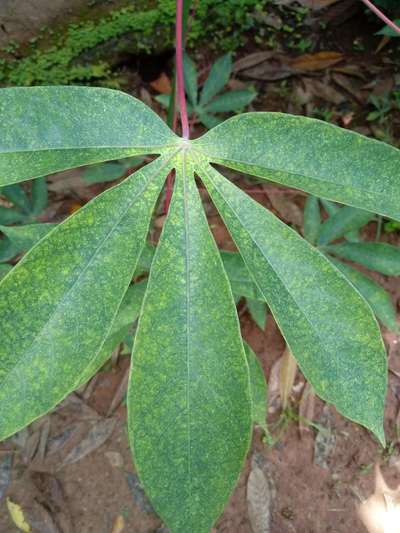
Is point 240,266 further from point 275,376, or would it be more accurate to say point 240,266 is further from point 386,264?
point 275,376

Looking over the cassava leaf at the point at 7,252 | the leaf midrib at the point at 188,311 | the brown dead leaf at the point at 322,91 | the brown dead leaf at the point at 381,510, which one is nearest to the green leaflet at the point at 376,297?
the brown dead leaf at the point at 381,510

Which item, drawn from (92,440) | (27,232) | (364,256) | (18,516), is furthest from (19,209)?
(364,256)

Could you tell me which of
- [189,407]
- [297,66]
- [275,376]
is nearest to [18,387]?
[189,407]

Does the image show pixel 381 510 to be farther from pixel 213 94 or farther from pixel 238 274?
pixel 213 94

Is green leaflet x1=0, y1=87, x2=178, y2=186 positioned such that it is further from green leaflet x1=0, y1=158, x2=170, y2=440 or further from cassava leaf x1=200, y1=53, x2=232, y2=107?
cassava leaf x1=200, y1=53, x2=232, y2=107

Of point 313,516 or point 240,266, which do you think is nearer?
point 240,266

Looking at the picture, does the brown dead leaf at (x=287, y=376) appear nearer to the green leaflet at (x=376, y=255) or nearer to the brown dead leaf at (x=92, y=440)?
the green leaflet at (x=376, y=255)

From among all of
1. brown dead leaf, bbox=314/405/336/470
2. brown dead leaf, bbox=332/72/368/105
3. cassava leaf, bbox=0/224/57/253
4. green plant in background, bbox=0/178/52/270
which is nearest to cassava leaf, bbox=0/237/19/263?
green plant in background, bbox=0/178/52/270
